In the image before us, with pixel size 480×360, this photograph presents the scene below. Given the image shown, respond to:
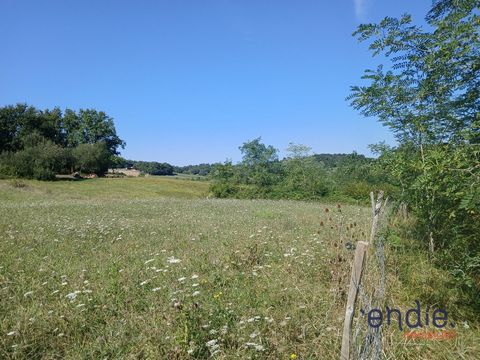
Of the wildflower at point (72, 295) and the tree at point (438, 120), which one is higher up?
the tree at point (438, 120)

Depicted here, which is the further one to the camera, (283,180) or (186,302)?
(283,180)

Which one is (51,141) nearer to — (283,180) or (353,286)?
(283,180)

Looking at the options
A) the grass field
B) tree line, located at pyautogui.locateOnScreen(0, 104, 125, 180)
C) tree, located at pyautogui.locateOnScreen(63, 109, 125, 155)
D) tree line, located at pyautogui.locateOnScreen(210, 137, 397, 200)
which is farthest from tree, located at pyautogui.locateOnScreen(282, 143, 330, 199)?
tree, located at pyautogui.locateOnScreen(63, 109, 125, 155)

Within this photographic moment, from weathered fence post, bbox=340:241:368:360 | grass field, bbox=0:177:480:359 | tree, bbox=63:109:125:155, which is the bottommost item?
grass field, bbox=0:177:480:359

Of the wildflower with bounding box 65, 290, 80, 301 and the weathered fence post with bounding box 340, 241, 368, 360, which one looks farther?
the wildflower with bounding box 65, 290, 80, 301

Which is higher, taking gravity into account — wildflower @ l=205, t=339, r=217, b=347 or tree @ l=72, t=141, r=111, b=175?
tree @ l=72, t=141, r=111, b=175

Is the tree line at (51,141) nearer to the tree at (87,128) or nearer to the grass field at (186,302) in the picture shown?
the tree at (87,128)

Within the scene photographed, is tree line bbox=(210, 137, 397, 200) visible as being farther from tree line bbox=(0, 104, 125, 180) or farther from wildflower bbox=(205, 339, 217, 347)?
tree line bbox=(0, 104, 125, 180)

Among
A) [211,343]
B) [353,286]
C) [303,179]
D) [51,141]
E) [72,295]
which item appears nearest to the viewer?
[353,286]

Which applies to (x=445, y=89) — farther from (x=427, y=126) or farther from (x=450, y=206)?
(x=450, y=206)

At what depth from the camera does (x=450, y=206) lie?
4410 millimetres

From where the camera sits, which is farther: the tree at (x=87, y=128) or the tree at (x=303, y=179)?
the tree at (x=87, y=128)

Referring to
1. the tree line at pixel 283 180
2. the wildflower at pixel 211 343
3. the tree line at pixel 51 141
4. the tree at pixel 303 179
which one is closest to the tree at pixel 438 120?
the wildflower at pixel 211 343

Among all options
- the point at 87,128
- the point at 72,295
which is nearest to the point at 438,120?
the point at 72,295
